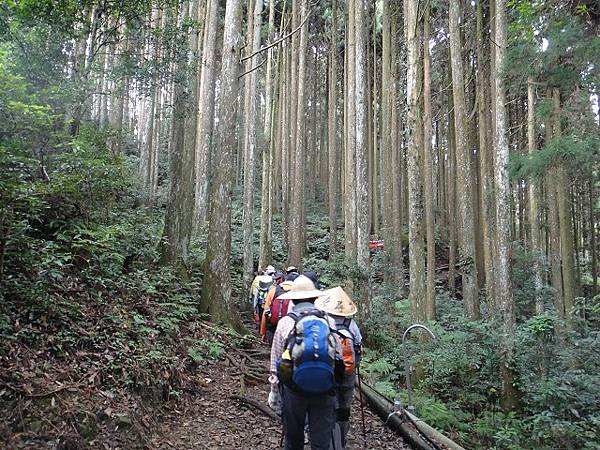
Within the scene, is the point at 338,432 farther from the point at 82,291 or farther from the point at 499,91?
the point at 499,91

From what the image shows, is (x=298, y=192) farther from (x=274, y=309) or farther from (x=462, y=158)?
(x=274, y=309)

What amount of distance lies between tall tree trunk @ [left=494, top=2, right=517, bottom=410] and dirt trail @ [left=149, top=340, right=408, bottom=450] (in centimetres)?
319

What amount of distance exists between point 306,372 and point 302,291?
0.96m

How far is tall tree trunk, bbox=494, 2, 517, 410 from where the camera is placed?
8078 millimetres

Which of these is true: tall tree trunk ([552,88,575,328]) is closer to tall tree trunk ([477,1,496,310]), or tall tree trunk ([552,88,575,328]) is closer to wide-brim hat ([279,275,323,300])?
tall tree trunk ([477,1,496,310])

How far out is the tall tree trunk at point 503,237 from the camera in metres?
8.08

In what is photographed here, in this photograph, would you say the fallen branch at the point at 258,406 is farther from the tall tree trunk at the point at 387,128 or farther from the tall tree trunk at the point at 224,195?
the tall tree trunk at the point at 387,128

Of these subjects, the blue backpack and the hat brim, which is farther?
the hat brim

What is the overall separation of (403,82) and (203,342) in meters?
19.8

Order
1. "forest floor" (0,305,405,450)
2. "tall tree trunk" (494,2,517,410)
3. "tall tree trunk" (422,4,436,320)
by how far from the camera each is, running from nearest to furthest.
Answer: "forest floor" (0,305,405,450), "tall tree trunk" (494,2,517,410), "tall tree trunk" (422,4,436,320)

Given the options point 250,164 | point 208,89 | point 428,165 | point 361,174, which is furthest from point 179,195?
point 428,165

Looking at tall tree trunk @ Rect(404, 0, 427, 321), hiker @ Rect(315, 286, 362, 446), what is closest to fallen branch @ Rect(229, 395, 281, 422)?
hiker @ Rect(315, 286, 362, 446)

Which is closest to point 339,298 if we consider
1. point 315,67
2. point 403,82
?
point 403,82

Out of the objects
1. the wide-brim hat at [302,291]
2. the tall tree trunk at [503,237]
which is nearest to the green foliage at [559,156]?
the tall tree trunk at [503,237]
